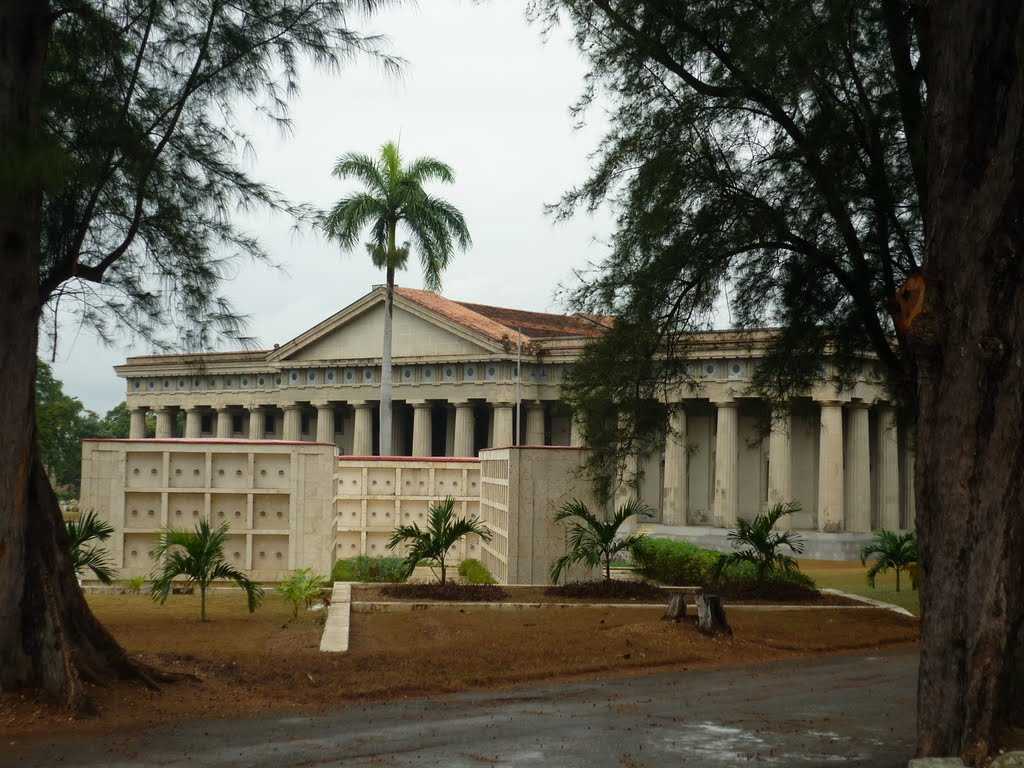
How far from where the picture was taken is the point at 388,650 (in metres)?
12.1

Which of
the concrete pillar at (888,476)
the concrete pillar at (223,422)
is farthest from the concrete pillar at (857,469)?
the concrete pillar at (223,422)

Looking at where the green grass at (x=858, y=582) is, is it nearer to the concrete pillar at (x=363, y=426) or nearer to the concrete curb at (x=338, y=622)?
the concrete curb at (x=338, y=622)

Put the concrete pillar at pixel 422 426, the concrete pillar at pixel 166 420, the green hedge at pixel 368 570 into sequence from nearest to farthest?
the green hedge at pixel 368 570 → the concrete pillar at pixel 422 426 → the concrete pillar at pixel 166 420

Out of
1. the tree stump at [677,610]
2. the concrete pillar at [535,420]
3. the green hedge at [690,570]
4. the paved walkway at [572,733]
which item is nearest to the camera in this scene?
the paved walkway at [572,733]

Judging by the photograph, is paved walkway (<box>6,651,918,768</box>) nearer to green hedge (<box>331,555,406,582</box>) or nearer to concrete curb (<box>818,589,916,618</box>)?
concrete curb (<box>818,589,916,618</box>)

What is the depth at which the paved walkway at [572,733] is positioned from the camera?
752 centimetres

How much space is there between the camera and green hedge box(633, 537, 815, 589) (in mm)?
19609

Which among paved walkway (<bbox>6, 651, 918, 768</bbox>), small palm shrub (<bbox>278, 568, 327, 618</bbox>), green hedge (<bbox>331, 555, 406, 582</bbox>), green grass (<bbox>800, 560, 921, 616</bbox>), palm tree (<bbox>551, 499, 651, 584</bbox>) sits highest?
palm tree (<bbox>551, 499, 651, 584</bbox>)

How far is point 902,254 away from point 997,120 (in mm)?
9822

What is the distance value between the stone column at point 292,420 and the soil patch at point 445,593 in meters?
34.9

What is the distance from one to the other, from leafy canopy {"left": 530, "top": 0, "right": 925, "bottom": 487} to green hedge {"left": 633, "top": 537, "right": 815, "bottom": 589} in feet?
11.9

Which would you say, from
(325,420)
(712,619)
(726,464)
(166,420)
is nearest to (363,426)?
(325,420)

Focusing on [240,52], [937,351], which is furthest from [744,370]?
[937,351]

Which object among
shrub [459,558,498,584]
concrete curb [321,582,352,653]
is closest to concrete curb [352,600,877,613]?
concrete curb [321,582,352,653]
